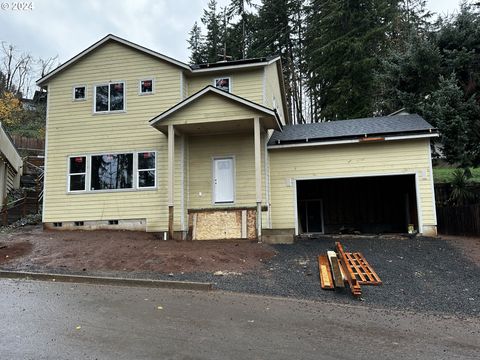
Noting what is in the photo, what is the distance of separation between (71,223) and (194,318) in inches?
431

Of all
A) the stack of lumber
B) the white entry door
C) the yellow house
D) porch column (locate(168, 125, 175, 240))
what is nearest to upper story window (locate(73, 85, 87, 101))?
the yellow house

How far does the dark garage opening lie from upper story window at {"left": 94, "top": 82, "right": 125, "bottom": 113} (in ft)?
28.8

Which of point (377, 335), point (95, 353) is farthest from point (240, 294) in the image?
point (95, 353)

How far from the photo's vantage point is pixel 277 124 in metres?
14.6

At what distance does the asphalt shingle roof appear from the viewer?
47.1 feet

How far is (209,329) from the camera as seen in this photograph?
5613 millimetres

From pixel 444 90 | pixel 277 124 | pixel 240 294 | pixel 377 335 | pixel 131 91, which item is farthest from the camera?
pixel 444 90

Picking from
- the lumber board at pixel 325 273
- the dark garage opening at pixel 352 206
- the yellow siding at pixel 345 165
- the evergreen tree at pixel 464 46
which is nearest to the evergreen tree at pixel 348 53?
the evergreen tree at pixel 464 46

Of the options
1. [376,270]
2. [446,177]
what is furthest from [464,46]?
[376,270]

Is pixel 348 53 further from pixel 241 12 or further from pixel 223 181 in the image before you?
pixel 223 181

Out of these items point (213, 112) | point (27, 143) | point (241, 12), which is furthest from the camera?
point (241, 12)

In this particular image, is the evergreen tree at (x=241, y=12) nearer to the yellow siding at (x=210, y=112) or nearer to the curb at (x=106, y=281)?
the yellow siding at (x=210, y=112)

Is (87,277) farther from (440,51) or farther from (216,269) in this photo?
(440,51)

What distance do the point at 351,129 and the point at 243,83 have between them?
15.4ft
